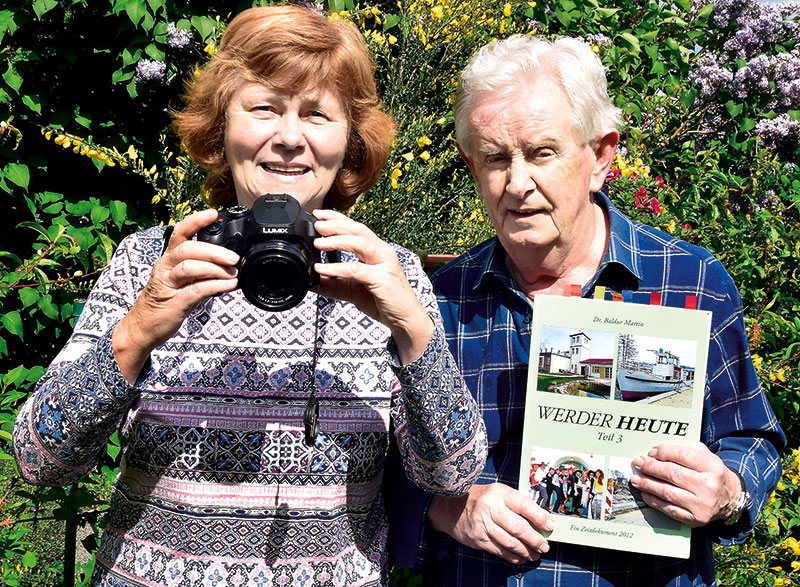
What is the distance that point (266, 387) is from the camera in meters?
1.63

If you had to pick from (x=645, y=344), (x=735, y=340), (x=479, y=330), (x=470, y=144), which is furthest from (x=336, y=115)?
(x=735, y=340)

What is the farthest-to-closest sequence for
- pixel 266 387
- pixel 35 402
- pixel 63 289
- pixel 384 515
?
1. pixel 63 289
2. pixel 384 515
3. pixel 266 387
4. pixel 35 402

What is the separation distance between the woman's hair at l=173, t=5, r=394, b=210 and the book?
0.58 metres

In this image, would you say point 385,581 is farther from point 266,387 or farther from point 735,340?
point 735,340

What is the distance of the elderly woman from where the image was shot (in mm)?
1446

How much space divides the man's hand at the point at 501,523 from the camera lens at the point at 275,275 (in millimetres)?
567

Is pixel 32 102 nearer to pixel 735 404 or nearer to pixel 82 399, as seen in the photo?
pixel 82 399

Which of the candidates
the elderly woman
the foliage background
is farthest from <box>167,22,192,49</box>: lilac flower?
the elderly woman

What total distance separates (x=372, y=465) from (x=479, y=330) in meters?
0.38

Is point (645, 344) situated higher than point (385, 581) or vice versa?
point (645, 344)

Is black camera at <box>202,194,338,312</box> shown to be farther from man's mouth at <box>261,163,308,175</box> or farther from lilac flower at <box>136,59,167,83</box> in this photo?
lilac flower at <box>136,59,167,83</box>

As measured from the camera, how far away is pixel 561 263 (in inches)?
71.1

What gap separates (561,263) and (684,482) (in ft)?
1.68

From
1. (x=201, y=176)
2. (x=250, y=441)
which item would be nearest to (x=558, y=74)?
(x=250, y=441)
